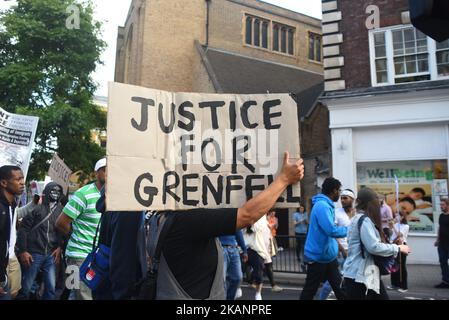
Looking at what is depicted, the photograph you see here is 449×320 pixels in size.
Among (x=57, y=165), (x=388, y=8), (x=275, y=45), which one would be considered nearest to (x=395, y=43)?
(x=388, y=8)

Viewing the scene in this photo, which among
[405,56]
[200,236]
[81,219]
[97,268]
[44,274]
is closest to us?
[200,236]

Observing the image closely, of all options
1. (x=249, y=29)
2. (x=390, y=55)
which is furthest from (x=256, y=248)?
(x=249, y=29)

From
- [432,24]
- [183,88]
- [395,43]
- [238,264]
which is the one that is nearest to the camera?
[432,24]

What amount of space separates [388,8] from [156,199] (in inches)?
536

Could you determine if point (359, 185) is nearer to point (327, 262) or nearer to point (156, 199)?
point (327, 262)

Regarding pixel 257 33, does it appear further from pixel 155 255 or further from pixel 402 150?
pixel 155 255

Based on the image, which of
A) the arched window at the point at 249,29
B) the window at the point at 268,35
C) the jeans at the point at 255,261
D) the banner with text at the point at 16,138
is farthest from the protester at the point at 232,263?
the arched window at the point at 249,29

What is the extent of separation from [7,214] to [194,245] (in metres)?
2.56

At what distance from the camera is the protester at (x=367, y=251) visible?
13.6ft

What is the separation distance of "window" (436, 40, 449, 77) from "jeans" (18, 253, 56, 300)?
40.6 feet

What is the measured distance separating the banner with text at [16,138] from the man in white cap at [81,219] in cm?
224

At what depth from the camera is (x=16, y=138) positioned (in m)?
6.66

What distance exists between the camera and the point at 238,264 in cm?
670

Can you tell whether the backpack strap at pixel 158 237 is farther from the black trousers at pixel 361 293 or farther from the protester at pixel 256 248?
the protester at pixel 256 248
